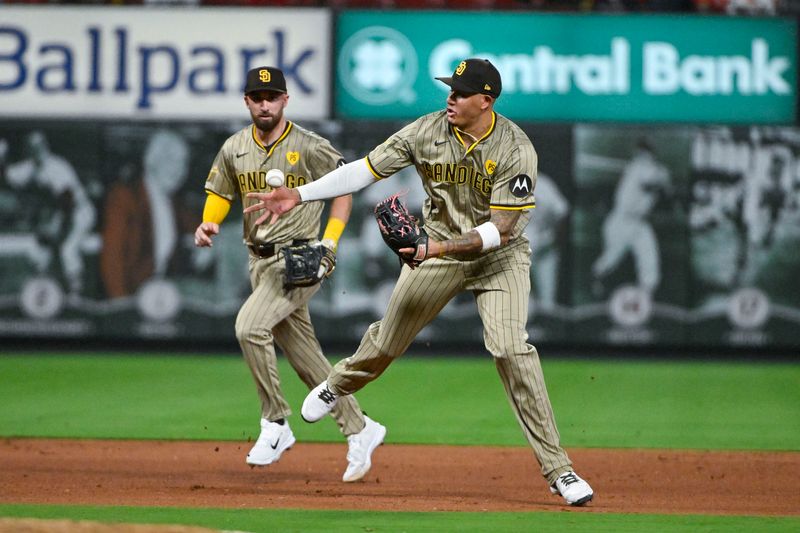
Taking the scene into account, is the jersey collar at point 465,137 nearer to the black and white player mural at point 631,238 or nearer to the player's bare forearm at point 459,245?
the player's bare forearm at point 459,245

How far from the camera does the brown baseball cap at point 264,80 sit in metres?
8.19

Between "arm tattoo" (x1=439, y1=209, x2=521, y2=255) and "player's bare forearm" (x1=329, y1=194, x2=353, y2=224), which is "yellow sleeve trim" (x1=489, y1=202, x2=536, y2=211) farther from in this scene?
"player's bare forearm" (x1=329, y1=194, x2=353, y2=224)

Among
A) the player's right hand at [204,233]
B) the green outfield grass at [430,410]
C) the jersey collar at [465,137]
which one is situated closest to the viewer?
the green outfield grass at [430,410]

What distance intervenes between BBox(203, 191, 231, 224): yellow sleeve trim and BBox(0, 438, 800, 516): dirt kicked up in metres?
1.57

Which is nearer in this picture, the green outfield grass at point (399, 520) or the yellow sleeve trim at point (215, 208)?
the green outfield grass at point (399, 520)

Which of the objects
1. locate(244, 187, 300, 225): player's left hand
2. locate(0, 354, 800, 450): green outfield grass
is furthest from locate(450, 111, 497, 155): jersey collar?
locate(0, 354, 800, 450): green outfield grass

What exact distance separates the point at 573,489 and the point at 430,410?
192 inches

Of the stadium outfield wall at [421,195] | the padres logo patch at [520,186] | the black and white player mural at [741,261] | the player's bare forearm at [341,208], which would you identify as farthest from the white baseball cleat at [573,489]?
the black and white player mural at [741,261]

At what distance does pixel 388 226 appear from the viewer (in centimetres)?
695

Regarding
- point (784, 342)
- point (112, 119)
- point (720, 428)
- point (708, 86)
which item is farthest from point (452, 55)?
point (720, 428)

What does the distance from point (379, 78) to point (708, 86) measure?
3798mm

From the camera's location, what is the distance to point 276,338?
8.58 meters

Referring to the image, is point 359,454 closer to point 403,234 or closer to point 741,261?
point 403,234

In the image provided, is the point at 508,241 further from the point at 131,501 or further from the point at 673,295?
the point at 673,295
